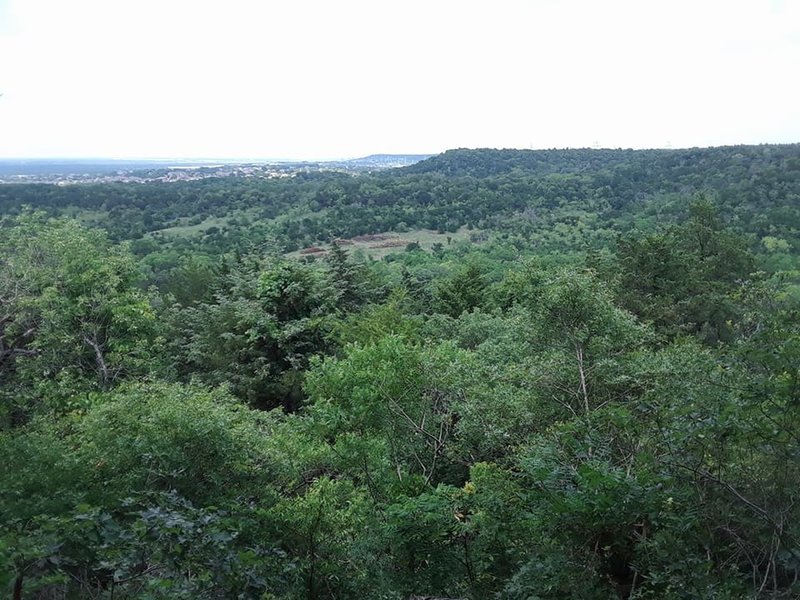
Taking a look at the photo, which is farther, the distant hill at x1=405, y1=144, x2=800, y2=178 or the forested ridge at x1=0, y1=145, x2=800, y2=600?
the distant hill at x1=405, y1=144, x2=800, y2=178

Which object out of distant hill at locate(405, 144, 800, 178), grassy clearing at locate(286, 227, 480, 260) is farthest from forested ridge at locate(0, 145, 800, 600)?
distant hill at locate(405, 144, 800, 178)

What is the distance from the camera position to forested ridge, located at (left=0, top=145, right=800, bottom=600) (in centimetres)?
466

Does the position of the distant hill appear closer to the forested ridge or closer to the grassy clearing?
the grassy clearing

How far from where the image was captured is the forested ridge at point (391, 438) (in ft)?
15.3

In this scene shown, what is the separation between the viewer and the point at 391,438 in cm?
1039

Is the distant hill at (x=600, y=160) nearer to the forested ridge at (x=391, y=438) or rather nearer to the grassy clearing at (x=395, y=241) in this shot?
the grassy clearing at (x=395, y=241)

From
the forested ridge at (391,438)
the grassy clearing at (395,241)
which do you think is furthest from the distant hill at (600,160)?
the forested ridge at (391,438)

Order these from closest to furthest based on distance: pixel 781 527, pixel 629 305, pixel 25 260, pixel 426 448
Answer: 1. pixel 781 527
2. pixel 426 448
3. pixel 25 260
4. pixel 629 305

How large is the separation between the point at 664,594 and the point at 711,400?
1.91 m

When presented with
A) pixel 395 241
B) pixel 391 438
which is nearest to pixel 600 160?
pixel 395 241

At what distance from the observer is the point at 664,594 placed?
15.8 feet

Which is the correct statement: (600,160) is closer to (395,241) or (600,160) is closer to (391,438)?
(395,241)

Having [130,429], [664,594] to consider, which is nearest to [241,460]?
[130,429]

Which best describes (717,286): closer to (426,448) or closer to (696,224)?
(696,224)
